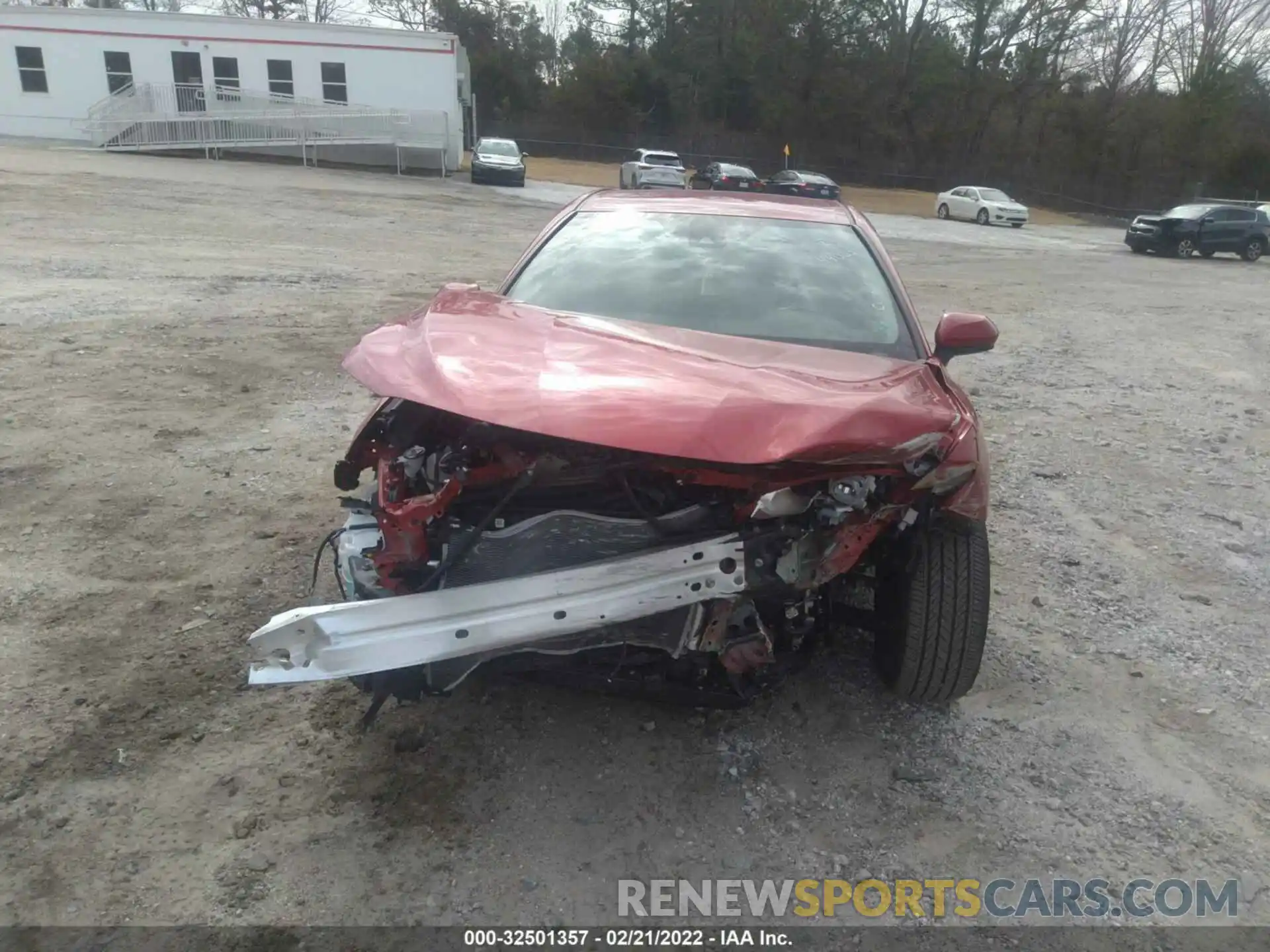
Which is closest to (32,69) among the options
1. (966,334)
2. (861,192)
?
(861,192)

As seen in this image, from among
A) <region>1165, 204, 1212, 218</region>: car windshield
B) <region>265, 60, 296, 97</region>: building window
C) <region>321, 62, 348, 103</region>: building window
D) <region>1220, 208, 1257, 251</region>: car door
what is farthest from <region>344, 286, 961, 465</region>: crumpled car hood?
<region>265, 60, 296, 97</region>: building window

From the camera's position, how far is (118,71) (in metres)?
27.9

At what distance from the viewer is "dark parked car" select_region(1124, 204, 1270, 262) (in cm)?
2238

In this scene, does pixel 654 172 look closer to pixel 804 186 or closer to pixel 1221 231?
pixel 804 186

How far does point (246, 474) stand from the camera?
4.99m

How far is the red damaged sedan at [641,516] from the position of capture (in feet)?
7.65

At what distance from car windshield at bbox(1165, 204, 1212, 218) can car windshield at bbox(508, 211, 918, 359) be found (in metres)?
23.0

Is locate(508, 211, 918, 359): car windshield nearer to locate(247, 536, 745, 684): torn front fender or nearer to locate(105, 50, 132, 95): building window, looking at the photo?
locate(247, 536, 745, 684): torn front fender

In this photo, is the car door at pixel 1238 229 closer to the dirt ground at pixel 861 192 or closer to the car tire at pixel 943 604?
the dirt ground at pixel 861 192

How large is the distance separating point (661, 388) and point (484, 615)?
0.76 m

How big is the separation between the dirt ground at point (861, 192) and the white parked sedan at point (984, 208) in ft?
3.45

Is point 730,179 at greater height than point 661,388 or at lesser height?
greater

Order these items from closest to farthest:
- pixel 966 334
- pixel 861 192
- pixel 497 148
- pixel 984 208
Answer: pixel 966 334 → pixel 497 148 → pixel 984 208 → pixel 861 192

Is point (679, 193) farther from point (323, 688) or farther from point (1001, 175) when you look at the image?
point (1001, 175)
